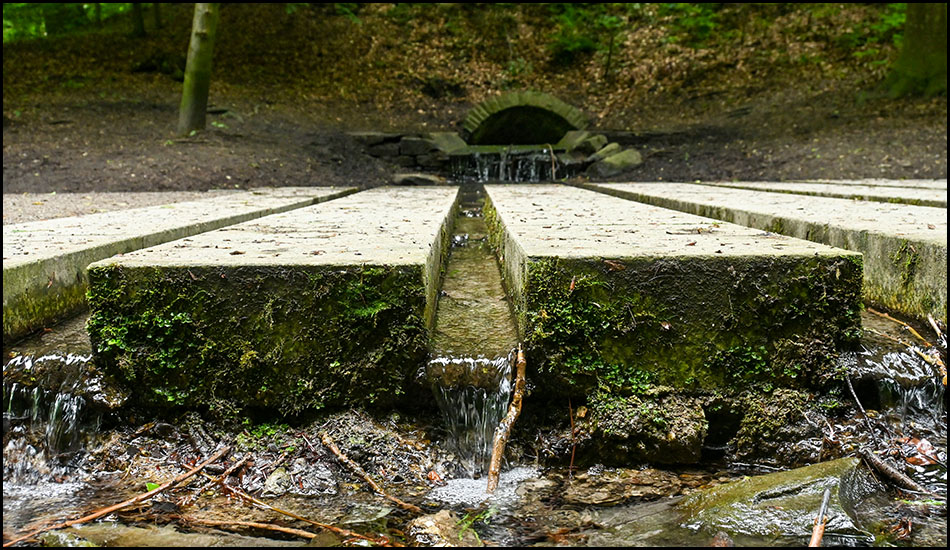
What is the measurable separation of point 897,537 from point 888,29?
15.4 metres

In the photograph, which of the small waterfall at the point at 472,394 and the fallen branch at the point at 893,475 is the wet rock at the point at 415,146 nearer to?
the small waterfall at the point at 472,394

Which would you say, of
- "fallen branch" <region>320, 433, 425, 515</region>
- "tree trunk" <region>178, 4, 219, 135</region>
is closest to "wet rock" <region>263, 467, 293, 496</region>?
"fallen branch" <region>320, 433, 425, 515</region>

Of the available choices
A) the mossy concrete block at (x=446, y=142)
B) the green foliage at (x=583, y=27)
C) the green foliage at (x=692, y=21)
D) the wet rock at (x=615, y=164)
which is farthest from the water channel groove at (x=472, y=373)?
the green foliage at (x=692, y=21)

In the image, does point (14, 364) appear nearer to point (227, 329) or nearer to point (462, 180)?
point (227, 329)

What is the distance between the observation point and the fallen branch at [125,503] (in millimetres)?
1259

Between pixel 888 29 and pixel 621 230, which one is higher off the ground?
pixel 888 29

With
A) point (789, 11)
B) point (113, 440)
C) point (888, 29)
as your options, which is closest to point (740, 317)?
point (113, 440)

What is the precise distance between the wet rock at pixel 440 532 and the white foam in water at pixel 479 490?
0.10 metres

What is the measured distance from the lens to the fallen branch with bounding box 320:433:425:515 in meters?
1.40

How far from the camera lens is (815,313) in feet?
5.46

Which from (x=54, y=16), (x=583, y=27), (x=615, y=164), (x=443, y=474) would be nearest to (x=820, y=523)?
(x=443, y=474)

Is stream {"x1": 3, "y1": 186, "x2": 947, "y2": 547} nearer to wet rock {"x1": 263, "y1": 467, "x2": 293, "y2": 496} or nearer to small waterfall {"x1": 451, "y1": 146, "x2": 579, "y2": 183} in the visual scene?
wet rock {"x1": 263, "y1": 467, "x2": 293, "y2": 496}

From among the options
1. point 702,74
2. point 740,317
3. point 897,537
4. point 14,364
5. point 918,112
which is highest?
point 702,74

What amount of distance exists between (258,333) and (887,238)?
1953mm
